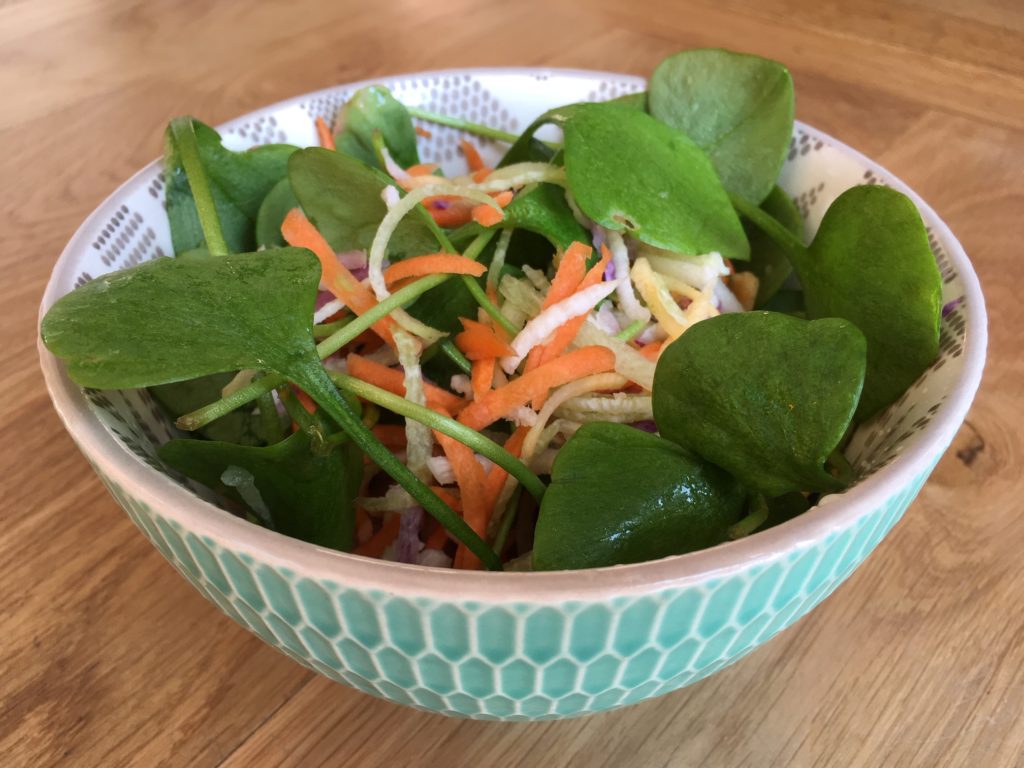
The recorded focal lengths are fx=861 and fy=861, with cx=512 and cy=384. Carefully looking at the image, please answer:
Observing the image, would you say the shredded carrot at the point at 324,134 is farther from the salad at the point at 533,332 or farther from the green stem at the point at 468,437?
the green stem at the point at 468,437

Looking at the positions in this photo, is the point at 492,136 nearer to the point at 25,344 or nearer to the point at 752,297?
the point at 752,297

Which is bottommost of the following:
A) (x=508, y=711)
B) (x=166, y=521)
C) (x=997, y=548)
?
(x=997, y=548)

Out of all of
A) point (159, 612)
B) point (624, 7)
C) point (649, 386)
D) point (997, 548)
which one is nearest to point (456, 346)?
point (649, 386)

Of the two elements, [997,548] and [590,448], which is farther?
[997,548]

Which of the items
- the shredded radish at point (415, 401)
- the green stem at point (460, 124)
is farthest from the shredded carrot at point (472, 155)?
the shredded radish at point (415, 401)

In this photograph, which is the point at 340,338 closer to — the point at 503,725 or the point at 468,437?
the point at 468,437

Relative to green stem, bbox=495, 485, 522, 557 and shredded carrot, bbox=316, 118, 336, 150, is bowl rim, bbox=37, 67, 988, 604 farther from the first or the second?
shredded carrot, bbox=316, 118, 336, 150

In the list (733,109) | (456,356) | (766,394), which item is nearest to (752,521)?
(766,394)
